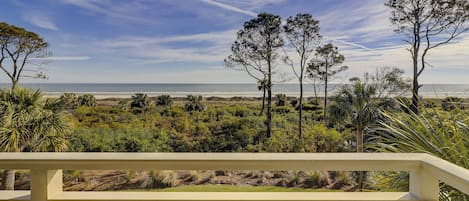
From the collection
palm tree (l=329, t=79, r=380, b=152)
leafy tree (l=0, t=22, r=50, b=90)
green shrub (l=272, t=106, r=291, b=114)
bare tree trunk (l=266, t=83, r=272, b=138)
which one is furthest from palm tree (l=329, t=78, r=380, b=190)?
leafy tree (l=0, t=22, r=50, b=90)

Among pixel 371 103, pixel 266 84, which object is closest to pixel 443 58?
pixel 371 103

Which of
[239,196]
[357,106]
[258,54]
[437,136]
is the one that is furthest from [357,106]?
[239,196]

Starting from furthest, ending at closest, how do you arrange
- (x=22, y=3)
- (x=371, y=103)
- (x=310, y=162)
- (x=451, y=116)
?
(x=371, y=103), (x=22, y=3), (x=451, y=116), (x=310, y=162)

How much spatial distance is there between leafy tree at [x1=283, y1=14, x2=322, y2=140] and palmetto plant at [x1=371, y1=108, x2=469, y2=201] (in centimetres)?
456

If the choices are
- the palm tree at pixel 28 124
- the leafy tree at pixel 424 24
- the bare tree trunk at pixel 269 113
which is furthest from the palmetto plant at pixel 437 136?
the bare tree trunk at pixel 269 113

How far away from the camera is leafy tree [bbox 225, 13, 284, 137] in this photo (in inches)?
254

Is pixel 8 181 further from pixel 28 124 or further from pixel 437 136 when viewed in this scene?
pixel 437 136

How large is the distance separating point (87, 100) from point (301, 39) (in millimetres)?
4803

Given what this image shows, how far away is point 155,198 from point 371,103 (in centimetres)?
589

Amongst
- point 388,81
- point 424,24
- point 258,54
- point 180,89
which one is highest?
point 424,24

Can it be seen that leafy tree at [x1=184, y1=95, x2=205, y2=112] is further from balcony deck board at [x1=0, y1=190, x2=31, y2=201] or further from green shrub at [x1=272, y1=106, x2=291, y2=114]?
balcony deck board at [x1=0, y1=190, x2=31, y2=201]

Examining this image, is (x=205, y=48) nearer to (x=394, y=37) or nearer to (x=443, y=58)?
(x=394, y=37)

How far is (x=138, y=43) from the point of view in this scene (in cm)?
686

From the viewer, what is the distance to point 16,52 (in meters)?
5.49
